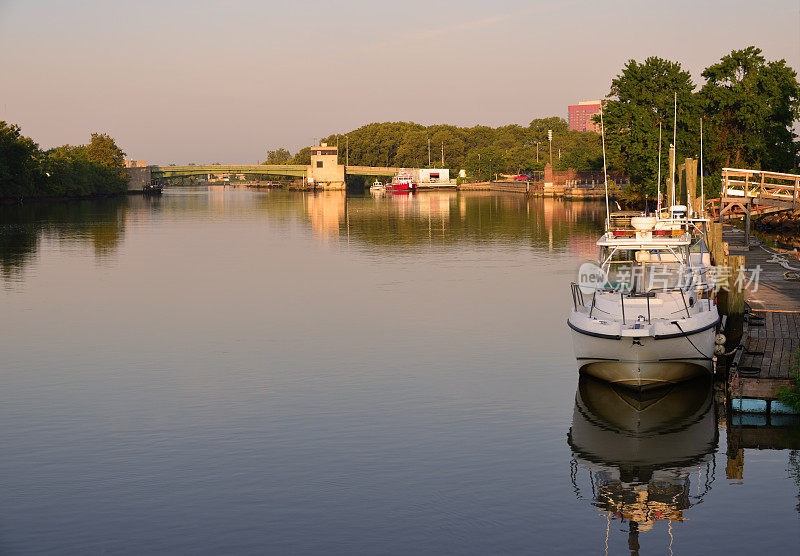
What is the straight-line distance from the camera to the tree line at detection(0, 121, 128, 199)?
128 metres

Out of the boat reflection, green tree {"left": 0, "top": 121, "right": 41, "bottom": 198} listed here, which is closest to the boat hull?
the boat reflection

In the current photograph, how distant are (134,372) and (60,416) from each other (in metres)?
4.37

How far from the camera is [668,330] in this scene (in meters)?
21.2

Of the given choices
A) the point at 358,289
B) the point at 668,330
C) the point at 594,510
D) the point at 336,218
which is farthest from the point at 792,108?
the point at 594,510

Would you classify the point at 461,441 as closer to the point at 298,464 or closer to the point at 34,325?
the point at 298,464

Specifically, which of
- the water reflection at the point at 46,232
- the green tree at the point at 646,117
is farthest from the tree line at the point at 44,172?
the green tree at the point at 646,117

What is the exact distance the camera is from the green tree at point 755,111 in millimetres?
81500

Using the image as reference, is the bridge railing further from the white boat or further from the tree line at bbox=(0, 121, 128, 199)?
the tree line at bbox=(0, 121, 128, 199)

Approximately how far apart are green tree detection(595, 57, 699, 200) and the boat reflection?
227ft

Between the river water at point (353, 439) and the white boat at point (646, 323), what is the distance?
0.77 m

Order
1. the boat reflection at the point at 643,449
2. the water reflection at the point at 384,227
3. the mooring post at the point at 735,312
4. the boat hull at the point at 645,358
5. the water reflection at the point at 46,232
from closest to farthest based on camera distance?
the boat reflection at the point at 643,449, the boat hull at the point at 645,358, the mooring post at the point at 735,312, the water reflection at the point at 46,232, the water reflection at the point at 384,227

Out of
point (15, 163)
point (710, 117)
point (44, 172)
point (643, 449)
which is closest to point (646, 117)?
point (710, 117)

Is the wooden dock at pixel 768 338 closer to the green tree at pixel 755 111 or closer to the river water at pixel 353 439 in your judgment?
the river water at pixel 353 439

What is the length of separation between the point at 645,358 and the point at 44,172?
14214 centimetres
